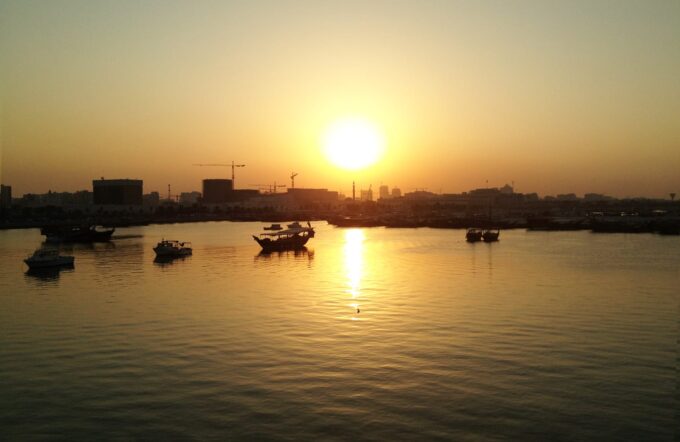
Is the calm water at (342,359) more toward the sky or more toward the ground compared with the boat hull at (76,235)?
Answer: more toward the ground

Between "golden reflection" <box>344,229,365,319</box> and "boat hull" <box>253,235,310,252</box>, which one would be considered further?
"boat hull" <box>253,235,310,252</box>

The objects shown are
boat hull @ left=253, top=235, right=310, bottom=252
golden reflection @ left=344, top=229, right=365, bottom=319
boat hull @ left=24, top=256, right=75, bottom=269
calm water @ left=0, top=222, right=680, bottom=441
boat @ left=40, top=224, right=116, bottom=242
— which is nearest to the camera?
calm water @ left=0, top=222, right=680, bottom=441

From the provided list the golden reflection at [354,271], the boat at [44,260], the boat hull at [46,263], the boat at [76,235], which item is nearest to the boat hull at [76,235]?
the boat at [76,235]

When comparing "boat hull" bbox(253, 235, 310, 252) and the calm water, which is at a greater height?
"boat hull" bbox(253, 235, 310, 252)

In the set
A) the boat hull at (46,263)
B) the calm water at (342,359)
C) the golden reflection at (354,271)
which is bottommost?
the calm water at (342,359)

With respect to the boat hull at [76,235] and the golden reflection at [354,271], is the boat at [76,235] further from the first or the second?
the golden reflection at [354,271]

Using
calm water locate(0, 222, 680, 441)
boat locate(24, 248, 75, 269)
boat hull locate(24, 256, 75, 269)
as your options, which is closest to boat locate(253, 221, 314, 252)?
boat hull locate(24, 256, 75, 269)

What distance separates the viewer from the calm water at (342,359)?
47.4 ft

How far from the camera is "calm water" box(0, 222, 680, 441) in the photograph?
1445cm

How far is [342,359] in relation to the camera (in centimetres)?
2019

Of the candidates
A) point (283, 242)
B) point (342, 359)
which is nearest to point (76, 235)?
point (283, 242)

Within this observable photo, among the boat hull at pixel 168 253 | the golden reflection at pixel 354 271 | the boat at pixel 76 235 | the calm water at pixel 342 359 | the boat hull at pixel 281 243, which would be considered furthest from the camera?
the boat at pixel 76 235

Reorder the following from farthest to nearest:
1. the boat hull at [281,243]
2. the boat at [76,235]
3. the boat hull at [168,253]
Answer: the boat at [76,235], the boat hull at [281,243], the boat hull at [168,253]

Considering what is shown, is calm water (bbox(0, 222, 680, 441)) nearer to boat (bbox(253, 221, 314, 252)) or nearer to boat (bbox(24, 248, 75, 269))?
boat (bbox(24, 248, 75, 269))
